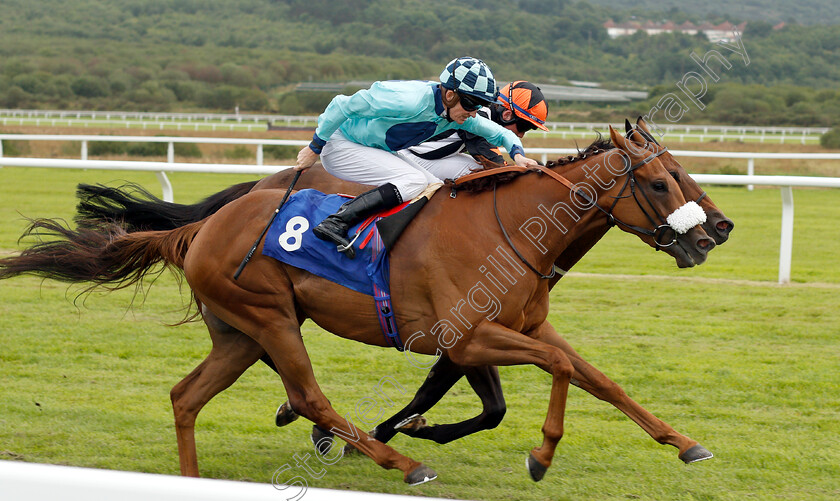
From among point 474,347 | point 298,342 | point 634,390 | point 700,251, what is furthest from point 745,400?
point 298,342

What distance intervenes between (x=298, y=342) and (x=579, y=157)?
4.30 ft

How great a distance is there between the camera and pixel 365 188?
4270mm

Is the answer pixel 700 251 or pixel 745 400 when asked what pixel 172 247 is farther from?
pixel 745 400

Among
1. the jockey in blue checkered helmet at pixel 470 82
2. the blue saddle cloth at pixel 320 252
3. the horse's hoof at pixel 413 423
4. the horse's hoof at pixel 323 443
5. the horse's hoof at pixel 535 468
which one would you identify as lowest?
the horse's hoof at pixel 323 443

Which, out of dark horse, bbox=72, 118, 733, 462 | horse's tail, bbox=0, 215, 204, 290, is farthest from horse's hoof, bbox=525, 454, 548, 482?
horse's tail, bbox=0, 215, 204, 290

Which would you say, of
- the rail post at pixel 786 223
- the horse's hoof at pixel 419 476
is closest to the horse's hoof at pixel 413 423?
the horse's hoof at pixel 419 476

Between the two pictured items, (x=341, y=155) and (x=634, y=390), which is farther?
(x=634, y=390)

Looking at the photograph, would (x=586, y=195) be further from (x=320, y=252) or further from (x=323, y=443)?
(x=323, y=443)

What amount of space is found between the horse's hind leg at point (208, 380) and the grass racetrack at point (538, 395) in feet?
0.67

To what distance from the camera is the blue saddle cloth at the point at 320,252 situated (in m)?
3.43

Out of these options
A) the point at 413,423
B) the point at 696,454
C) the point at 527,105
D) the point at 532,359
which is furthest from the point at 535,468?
the point at 527,105

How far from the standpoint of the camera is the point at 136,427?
418 centimetres

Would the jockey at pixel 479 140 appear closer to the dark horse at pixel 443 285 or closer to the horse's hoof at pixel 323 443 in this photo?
the dark horse at pixel 443 285

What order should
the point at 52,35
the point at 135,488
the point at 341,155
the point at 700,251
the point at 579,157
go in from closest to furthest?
the point at 135,488, the point at 700,251, the point at 579,157, the point at 341,155, the point at 52,35
